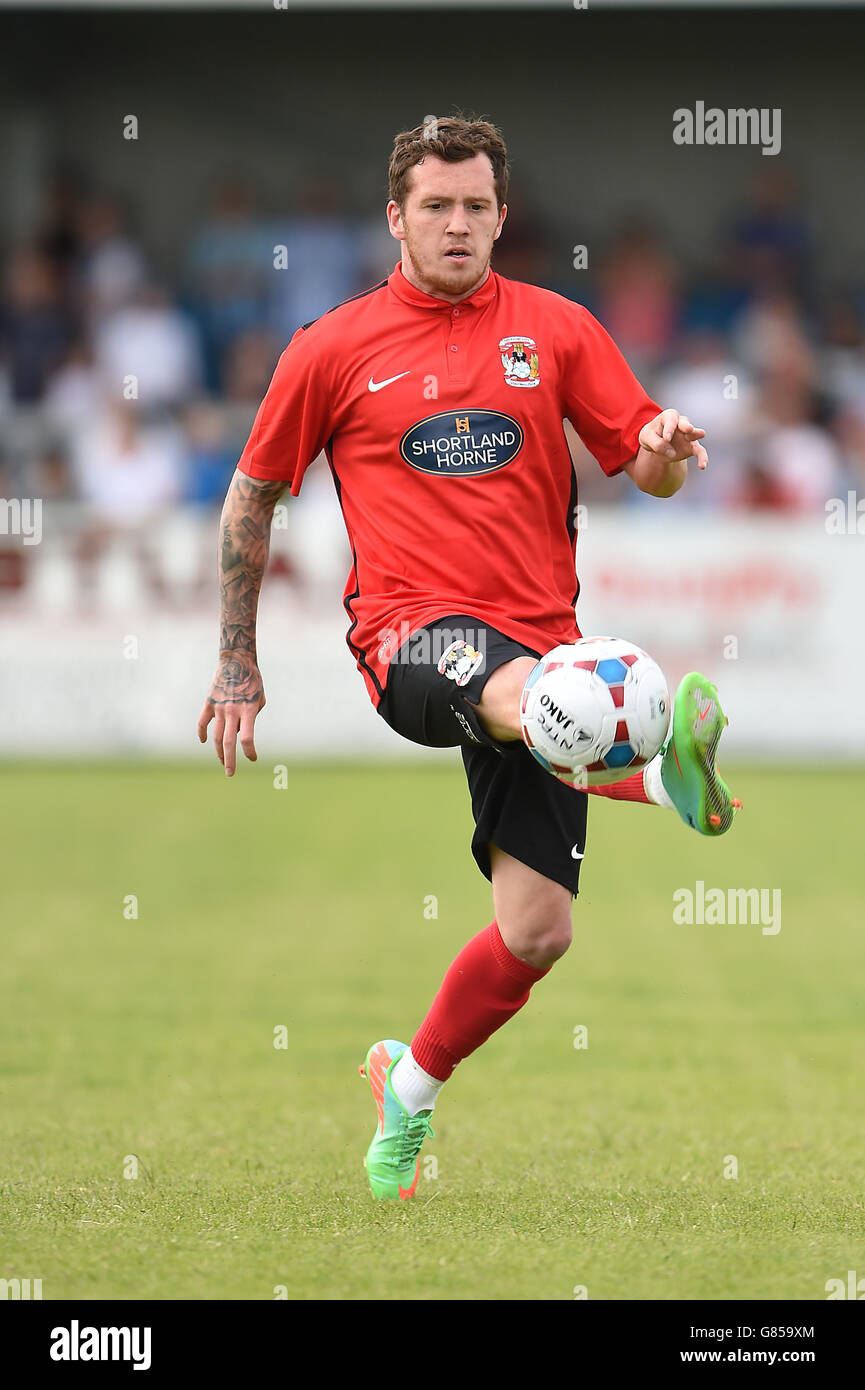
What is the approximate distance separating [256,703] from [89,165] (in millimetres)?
17831

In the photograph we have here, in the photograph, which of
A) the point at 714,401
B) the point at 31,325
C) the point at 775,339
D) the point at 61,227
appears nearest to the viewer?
the point at 714,401

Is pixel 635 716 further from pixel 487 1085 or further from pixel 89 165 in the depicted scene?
pixel 89 165

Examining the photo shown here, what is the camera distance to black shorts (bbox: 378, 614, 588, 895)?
4.42 metres

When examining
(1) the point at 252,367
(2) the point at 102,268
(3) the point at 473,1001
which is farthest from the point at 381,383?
(2) the point at 102,268

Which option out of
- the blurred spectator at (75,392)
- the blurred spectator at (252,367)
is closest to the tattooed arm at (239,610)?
the blurred spectator at (252,367)

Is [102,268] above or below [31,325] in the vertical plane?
above

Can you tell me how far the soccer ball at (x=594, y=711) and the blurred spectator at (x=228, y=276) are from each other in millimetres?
14554

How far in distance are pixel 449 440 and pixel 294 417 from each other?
0.40 metres

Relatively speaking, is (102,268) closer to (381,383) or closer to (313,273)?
(313,273)

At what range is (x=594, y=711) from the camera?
4055 mm

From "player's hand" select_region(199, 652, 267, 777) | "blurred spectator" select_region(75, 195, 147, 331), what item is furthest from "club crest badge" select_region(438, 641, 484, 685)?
"blurred spectator" select_region(75, 195, 147, 331)

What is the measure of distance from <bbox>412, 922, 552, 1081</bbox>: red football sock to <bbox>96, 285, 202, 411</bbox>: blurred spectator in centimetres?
1302

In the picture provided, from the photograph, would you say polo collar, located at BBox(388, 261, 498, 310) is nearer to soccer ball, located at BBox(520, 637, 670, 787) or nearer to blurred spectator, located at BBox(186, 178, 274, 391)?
soccer ball, located at BBox(520, 637, 670, 787)

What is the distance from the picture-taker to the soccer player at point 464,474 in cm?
465
